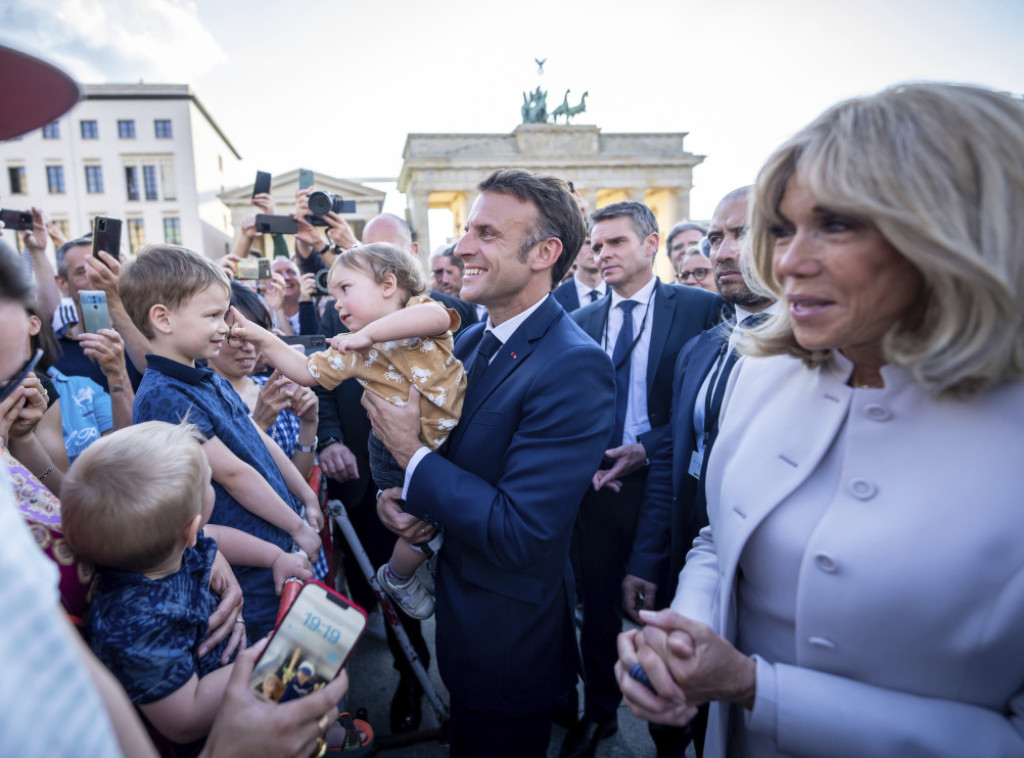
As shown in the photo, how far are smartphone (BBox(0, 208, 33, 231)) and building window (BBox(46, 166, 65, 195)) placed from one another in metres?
43.9

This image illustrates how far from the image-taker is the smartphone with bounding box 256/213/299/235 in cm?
441

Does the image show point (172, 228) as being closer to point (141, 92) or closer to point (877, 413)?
point (141, 92)

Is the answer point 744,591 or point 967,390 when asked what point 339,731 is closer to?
point 744,591

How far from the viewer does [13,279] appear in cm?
107

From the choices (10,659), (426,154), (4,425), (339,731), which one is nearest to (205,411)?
(4,425)

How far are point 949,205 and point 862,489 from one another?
651mm

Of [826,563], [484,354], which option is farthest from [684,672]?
[484,354]

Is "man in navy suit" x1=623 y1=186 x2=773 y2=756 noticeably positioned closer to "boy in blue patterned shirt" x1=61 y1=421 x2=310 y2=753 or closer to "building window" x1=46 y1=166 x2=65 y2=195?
"boy in blue patterned shirt" x1=61 y1=421 x2=310 y2=753

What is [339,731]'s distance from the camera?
2.09m

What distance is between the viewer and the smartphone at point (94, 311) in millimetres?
→ 2848

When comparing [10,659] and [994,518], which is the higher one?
[10,659]

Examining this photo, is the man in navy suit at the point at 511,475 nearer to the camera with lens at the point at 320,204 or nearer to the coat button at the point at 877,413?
the coat button at the point at 877,413

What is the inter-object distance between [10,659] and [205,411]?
1697 mm

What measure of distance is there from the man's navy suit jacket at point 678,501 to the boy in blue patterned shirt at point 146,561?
1.90 metres
